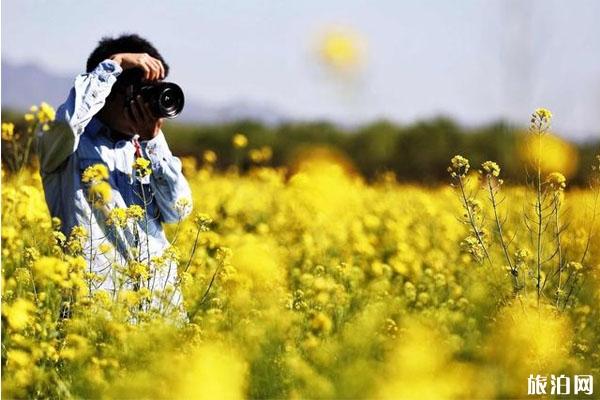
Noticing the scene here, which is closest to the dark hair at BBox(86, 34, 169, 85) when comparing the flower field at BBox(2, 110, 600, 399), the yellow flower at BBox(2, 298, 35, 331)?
the flower field at BBox(2, 110, 600, 399)

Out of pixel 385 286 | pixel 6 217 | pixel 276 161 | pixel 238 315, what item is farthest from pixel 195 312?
pixel 276 161

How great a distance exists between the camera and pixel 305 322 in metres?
2.42

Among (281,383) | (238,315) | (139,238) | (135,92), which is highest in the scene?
(135,92)

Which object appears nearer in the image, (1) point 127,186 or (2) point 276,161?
(1) point 127,186

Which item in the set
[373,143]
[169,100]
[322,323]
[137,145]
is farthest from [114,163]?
[373,143]

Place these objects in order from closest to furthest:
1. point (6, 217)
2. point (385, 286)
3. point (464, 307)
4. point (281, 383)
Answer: point (281, 383)
point (464, 307)
point (385, 286)
point (6, 217)

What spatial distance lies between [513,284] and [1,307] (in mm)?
1208

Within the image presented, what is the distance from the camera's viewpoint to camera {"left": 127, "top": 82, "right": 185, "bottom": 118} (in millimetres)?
2527

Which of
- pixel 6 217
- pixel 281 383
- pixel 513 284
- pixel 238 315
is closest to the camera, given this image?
pixel 281 383

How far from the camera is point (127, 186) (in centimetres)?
266

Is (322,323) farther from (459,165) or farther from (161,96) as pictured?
(161,96)

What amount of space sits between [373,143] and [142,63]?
5.15 meters

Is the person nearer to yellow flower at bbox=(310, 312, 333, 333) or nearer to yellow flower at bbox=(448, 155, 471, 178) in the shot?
yellow flower at bbox=(310, 312, 333, 333)

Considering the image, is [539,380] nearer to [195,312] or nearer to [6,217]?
[195,312]
